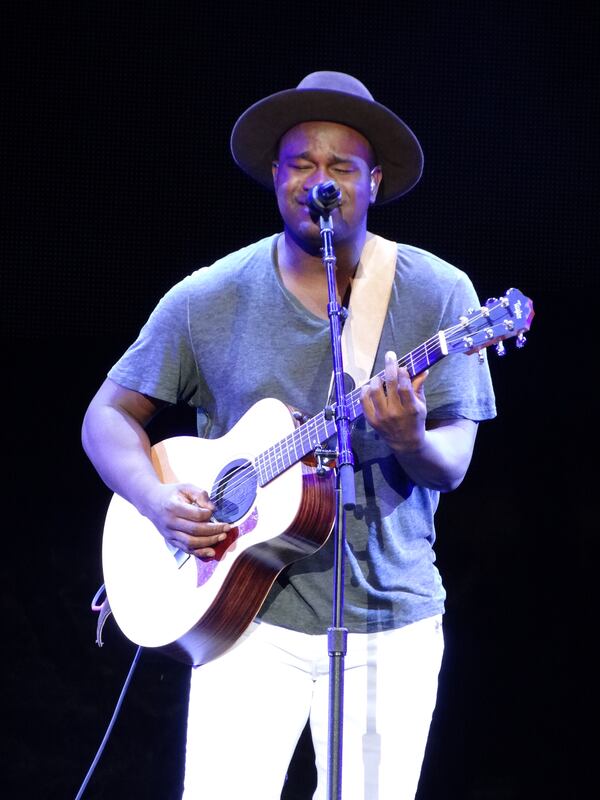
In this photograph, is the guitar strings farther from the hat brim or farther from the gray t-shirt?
the hat brim

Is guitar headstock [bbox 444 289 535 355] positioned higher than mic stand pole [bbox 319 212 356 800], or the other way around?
guitar headstock [bbox 444 289 535 355]

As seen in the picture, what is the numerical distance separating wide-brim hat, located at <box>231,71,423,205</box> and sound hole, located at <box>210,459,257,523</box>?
101 cm

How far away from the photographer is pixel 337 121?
305cm

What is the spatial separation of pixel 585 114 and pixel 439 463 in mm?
2448

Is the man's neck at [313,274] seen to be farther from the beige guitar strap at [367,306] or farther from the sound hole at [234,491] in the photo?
the sound hole at [234,491]

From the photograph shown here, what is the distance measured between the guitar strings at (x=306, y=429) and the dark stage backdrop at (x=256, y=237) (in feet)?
6.08

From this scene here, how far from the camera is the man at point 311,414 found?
8.98 ft

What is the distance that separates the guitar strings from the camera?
8.02ft

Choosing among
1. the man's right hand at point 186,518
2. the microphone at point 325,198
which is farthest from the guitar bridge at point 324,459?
the microphone at point 325,198

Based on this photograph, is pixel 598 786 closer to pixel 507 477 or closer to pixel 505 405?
→ pixel 507 477

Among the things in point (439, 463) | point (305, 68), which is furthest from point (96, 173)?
point (439, 463)

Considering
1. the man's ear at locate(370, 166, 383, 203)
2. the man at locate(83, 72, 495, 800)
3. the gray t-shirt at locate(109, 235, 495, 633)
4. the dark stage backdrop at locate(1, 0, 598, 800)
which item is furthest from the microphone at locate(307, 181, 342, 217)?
the dark stage backdrop at locate(1, 0, 598, 800)

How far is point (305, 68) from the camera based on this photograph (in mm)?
4543

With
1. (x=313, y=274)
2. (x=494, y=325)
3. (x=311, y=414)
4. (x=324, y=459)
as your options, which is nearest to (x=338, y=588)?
(x=324, y=459)
